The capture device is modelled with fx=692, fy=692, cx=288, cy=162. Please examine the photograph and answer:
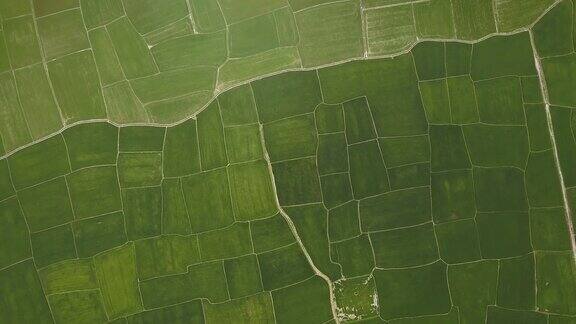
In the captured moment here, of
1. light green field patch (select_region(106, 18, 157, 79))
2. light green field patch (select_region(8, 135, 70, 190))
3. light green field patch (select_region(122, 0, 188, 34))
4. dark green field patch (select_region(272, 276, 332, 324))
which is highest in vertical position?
light green field patch (select_region(122, 0, 188, 34))

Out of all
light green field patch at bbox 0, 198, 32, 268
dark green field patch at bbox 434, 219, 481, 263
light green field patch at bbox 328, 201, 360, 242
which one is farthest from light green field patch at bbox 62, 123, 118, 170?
dark green field patch at bbox 434, 219, 481, 263

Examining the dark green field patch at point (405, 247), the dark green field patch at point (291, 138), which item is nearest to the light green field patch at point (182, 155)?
the dark green field patch at point (291, 138)

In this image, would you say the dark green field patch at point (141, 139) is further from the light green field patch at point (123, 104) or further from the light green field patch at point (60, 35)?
the light green field patch at point (60, 35)

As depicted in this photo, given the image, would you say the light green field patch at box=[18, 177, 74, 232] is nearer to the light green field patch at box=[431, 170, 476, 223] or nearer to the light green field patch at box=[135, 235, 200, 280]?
the light green field patch at box=[135, 235, 200, 280]

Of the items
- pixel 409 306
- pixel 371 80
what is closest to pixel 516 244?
pixel 409 306

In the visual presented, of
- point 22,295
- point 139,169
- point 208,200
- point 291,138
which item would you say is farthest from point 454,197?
point 22,295

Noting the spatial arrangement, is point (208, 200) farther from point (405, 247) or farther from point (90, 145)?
point (405, 247)

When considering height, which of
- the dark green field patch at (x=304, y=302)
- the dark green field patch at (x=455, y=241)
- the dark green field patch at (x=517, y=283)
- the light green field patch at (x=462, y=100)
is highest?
the light green field patch at (x=462, y=100)
